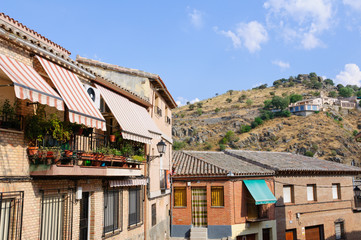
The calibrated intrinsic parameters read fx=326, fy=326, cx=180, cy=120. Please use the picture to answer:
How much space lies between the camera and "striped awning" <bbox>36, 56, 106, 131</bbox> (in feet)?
31.2

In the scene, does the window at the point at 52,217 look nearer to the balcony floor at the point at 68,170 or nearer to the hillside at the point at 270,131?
the balcony floor at the point at 68,170

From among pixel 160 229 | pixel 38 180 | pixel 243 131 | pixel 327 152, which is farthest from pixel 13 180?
pixel 243 131

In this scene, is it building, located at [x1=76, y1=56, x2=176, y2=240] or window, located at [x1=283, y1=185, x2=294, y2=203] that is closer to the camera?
building, located at [x1=76, y1=56, x2=176, y2=240]

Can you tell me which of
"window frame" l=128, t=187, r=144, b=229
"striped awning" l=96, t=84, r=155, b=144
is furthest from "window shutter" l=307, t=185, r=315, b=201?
"striped awning" l=96, t=84, r=155, b=144

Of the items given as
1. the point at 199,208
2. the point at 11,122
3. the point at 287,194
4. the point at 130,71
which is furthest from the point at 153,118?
the point at 287,194

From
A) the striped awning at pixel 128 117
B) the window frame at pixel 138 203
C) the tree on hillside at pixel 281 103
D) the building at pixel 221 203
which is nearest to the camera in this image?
the striped awning at pixel 128 117

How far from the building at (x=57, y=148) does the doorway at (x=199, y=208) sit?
8491mm

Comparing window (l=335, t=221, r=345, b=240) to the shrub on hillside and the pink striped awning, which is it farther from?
the shrub on hillside

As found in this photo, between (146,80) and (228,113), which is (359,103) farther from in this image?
(146,80)

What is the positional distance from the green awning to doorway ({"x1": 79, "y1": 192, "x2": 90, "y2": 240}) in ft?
44.4

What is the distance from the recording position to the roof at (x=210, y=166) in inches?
894

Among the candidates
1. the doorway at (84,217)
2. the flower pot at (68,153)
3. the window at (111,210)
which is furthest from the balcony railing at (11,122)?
the window at (111,210)

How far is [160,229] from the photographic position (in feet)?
64.6

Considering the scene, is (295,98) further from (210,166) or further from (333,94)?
(210,166)
